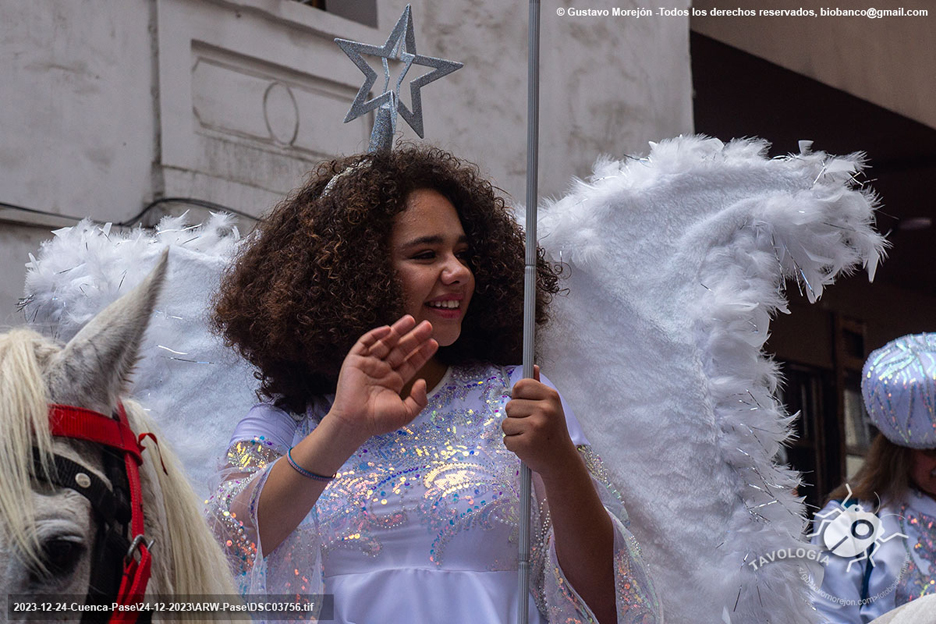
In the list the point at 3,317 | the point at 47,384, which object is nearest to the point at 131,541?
the point at 47,384

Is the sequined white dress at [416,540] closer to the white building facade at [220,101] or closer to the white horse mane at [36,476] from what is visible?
the white horse mane at [36,476]

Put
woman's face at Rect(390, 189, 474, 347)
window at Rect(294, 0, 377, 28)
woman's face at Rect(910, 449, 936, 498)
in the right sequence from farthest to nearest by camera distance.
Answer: window at Rect(294, 0, 377, 28)
woman's face at Rect(910, 449, 936, 498)
woman's face at Rect(390, 189, 474, 347)

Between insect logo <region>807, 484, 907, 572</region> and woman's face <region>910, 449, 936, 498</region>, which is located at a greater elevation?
woman's face <region>910, 449, 936, 498</region>

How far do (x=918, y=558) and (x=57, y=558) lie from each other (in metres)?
2.72

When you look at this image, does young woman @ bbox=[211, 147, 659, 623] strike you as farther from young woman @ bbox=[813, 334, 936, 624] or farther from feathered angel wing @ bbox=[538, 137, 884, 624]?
young woman @ bbox=[813, 334, 936, 624]

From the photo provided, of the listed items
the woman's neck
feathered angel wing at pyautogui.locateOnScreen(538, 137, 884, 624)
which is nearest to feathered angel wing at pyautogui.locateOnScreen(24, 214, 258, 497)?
the woman's neck

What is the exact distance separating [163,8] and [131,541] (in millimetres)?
3765

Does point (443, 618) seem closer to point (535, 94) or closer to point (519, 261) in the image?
point (519, 261)

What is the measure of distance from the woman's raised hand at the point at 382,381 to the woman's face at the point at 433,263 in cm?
26

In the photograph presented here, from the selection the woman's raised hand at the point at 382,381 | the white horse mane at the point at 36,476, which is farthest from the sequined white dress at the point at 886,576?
the white horse mane at the point at 36,476

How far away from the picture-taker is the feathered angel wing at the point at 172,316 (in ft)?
8.56

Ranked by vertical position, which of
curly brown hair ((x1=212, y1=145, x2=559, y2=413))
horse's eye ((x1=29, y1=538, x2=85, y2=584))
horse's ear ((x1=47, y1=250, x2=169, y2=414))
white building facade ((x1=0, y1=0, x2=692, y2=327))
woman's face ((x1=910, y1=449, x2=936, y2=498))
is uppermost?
white building facade ((x1=0, y1=0, x2=692, y2=327))

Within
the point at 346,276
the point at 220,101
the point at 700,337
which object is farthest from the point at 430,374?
the point at 220,101

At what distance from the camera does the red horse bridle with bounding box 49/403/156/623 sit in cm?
121
